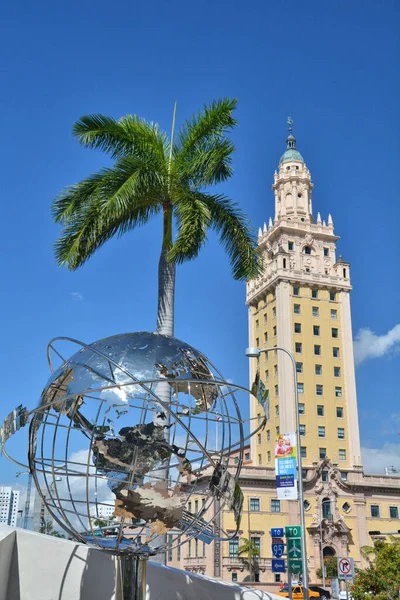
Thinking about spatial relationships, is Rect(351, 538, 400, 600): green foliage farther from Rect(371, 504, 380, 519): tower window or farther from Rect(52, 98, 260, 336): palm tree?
Rect(371, 504, 380, 519): tower window

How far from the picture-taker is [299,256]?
239 feet

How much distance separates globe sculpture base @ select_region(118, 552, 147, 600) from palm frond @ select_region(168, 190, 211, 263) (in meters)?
9.23

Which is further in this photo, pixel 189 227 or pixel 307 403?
pixel 307 403

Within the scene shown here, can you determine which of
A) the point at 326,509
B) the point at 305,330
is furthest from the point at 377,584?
the point at 305,330

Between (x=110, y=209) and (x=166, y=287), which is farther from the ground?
(x=110, y=209)

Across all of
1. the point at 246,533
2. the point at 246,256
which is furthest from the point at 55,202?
the point at 246,533

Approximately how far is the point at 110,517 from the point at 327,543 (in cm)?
5543

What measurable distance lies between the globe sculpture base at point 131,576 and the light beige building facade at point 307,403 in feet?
159

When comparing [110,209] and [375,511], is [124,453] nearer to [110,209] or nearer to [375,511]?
[110,209]

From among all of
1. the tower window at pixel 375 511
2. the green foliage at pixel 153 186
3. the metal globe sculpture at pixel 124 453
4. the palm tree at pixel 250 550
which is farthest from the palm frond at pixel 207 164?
the tower window at pixel 375 511

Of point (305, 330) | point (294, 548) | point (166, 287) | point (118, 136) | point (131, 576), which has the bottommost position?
point (131, 576)

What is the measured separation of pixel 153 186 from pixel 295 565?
11.2 m

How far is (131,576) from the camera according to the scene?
6051 mm

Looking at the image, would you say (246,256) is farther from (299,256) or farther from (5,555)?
(299,256)
